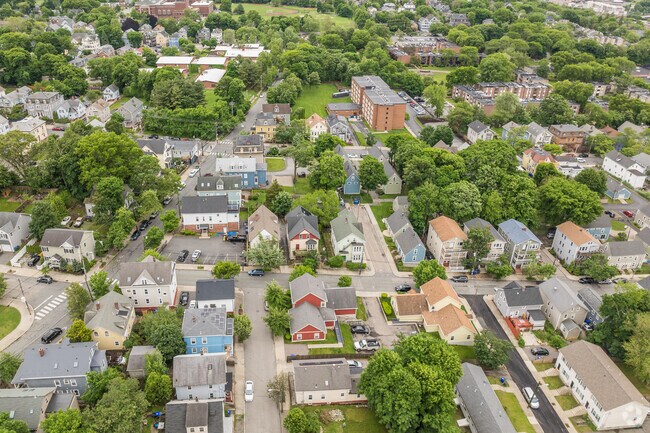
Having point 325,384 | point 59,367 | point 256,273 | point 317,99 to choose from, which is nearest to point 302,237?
point 256,273

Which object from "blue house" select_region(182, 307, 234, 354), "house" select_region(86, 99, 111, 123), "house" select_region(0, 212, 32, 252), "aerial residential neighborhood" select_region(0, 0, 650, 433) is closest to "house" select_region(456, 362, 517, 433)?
"aerial residential neighborhood" select_region(0, 0, 650, 433)

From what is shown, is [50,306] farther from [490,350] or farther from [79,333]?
[490,350]

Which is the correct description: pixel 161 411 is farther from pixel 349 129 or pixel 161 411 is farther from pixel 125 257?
pixel 349 129

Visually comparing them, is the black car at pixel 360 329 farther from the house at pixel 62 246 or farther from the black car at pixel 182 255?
the house at pixel 62 246

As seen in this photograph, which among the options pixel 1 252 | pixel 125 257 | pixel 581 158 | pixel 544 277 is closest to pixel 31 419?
pixel 125 257

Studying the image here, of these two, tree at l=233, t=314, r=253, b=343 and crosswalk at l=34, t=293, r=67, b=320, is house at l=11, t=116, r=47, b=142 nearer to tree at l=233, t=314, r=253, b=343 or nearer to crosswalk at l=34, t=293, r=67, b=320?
crosswalk at l=34, t=293, r=67, b=320

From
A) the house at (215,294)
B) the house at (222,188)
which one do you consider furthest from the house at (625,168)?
the house at (215,294)
